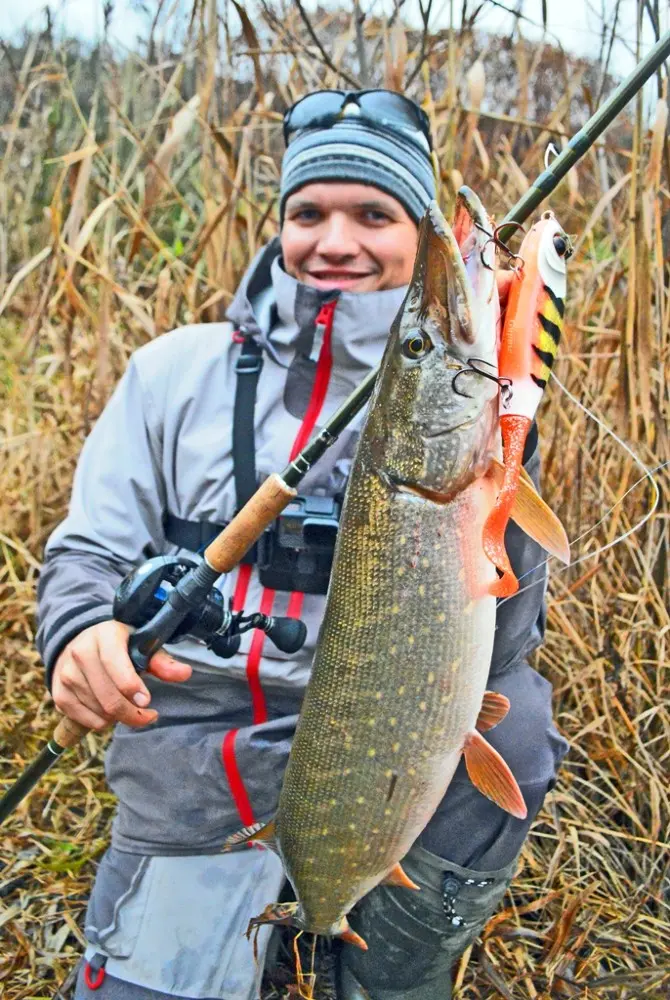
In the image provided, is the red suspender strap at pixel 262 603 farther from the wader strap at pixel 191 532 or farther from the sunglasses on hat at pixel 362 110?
the sunglasses on hat at pixel 362 110

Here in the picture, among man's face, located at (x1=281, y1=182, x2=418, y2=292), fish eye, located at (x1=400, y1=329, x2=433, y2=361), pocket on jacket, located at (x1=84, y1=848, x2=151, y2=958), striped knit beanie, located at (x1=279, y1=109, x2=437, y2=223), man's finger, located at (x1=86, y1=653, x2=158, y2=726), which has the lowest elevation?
pocket on jacket, located at (x1=84, y1=848, x2=151, y2=958)

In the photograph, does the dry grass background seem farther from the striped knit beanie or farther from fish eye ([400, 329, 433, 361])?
fish eye ([400, 329, 433, 361])

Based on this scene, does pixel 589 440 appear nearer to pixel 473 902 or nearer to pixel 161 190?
pixel 473 902

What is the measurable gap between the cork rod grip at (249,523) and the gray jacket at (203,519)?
360 mm

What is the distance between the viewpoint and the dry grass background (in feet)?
6.79

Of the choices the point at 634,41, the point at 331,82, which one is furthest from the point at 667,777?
the point at 331,82

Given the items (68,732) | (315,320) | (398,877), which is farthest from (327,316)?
(398,877)

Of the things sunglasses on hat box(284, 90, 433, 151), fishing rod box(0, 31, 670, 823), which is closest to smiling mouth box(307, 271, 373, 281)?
sunglasses on hat box(284, 90, 433, 151)

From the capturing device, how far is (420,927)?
70.4 inches

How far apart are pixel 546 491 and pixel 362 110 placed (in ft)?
3.65

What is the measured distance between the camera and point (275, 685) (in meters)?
1.98

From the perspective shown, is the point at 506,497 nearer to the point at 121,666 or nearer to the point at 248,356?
the point at 121,666

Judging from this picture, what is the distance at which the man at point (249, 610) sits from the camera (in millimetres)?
1813

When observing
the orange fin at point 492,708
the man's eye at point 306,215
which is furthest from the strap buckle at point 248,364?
the orange fin at point 492,708
